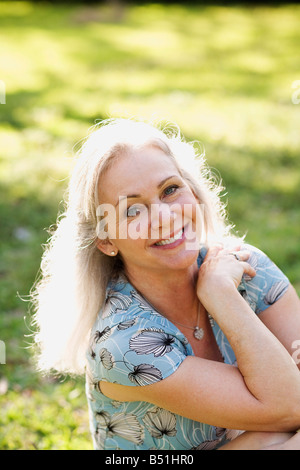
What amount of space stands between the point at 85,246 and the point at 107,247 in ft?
0.28

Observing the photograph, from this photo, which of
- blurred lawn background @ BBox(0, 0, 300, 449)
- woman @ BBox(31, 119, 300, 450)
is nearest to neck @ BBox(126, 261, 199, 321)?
woman @ BBox(31, 119, 300, 450)

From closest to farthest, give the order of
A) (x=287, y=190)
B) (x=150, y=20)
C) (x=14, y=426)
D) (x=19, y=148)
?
(x=14, y=426) → (x=287, y=190) → (x=19, y=148) → (x=150, y=20)

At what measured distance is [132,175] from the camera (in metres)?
2.25

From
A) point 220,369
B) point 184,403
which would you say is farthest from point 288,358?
point 184,403

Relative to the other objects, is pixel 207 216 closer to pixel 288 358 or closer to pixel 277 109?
pixel 288 358

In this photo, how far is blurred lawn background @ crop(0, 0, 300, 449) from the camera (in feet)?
11.9

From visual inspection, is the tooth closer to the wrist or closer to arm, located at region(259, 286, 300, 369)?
the wrist

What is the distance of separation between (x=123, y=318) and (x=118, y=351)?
0.46 feet

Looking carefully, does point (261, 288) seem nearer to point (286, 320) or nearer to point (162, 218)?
point (286, 320)

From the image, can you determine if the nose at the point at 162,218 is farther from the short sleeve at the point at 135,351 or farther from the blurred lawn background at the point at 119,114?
the blurred lawn background at the point at 119,114

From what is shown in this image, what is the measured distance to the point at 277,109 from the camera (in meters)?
8.03

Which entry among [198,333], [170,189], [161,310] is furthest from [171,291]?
[170,189]

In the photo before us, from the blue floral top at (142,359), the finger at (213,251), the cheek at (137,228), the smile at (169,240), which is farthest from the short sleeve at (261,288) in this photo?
the cheek at (137,228)

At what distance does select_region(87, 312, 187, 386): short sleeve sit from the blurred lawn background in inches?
42.7
